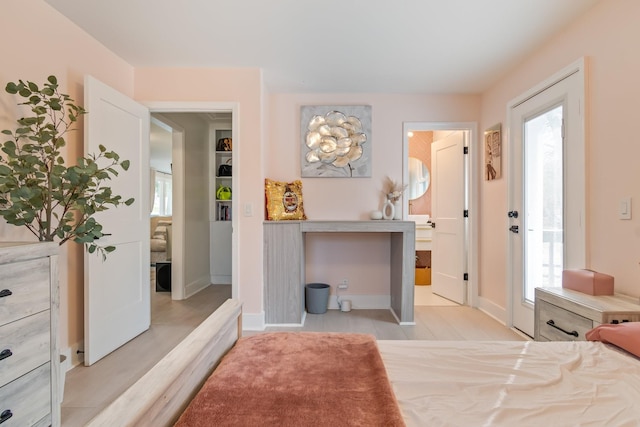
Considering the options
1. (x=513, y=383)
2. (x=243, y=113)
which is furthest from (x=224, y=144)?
(x=513, y=383)

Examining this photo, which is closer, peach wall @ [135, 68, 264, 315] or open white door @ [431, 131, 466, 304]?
peach wall @ [135, 68, 264, 315]

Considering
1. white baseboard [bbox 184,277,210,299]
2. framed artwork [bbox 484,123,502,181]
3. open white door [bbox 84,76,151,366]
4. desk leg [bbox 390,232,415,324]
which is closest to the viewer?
open white door [bbox 84,76,151,366]

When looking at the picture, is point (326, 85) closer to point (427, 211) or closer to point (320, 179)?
point (320, 179)

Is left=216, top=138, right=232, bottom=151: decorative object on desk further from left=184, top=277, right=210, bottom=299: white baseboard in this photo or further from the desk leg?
the desk leg

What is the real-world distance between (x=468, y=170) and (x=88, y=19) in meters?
3.68

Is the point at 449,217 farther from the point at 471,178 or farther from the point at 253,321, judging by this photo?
the point at 253,321

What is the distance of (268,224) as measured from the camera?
10.2 feet

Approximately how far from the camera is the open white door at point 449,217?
12.6ft

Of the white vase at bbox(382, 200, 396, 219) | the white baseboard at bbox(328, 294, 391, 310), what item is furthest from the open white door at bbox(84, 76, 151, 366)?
the white vase at bbox(382, 200, 396, 219)

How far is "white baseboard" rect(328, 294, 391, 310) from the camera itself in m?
3.74

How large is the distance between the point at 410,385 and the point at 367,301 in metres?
2.82

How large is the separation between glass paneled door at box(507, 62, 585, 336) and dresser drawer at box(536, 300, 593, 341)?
50 cm

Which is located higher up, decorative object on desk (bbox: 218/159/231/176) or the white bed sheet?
decorative object on desk (bbox: 218/159/231/176)

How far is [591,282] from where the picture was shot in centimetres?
188
